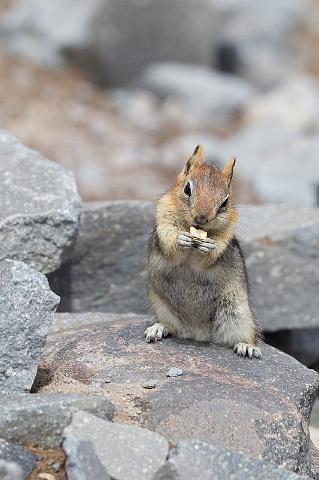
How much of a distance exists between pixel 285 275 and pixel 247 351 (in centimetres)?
248

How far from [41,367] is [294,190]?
9512 millimetres

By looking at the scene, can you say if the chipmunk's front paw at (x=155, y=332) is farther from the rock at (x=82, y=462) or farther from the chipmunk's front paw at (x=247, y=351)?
the rock at (x=82, y=462)

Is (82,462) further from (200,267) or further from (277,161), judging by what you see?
(277,161)

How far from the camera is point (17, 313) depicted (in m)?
6.17

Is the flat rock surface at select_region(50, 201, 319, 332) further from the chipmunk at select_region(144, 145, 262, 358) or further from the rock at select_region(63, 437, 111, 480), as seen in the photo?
the rock at select_region(63, 437, 111, 480)

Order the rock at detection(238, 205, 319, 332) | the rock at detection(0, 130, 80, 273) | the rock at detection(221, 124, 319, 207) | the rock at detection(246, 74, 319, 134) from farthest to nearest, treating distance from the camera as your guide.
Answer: the rock at detection(246, 74, 319, 134), the rock at detection(221, 124, 319, 207), the rock at detection(238, 205, 319, 332), the rock at detection(0, 130, 80, 273)

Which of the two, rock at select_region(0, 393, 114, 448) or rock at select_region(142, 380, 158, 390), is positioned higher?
rock at select_region(0, 393, 114, 448)

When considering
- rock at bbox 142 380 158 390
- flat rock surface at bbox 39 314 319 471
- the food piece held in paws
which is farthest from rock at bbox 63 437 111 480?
the food piece held in paws

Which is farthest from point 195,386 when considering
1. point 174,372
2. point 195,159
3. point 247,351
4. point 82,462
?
point 195,159

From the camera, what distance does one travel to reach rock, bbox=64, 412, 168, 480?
524 cm

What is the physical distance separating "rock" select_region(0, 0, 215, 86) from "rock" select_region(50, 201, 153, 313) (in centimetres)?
1074

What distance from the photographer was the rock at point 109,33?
63.9 ft

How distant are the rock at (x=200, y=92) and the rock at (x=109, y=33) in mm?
681

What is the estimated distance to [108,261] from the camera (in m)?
9.37
